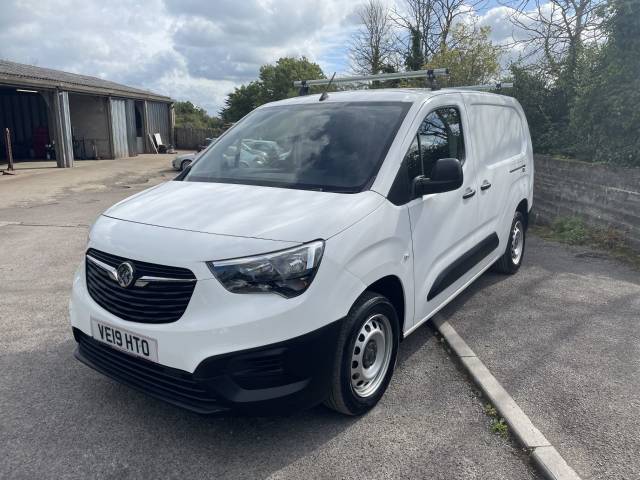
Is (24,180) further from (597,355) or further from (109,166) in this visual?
(597,355)

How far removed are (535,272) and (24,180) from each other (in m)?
16.3

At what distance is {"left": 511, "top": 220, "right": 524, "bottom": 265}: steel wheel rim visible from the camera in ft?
19.3

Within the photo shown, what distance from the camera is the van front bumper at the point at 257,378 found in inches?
101

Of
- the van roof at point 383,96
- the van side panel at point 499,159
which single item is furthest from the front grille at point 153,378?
the van side panel at point 499,159

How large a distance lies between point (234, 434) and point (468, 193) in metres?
2.61

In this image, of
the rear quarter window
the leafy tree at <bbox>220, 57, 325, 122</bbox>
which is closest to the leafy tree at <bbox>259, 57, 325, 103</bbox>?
the leafy tree at <bbox>220, 57, 325, 122</bbox>

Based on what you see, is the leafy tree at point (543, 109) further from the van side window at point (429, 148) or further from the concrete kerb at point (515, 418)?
the concrete kerb at point (515, 418)

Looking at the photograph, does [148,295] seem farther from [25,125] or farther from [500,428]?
[25,125]

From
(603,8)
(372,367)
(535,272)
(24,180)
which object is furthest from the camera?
(24,180)

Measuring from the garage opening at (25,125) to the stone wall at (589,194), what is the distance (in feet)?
76.8

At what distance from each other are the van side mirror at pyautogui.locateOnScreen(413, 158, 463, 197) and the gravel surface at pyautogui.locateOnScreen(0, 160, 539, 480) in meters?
1.33

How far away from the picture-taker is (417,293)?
11.5 ft

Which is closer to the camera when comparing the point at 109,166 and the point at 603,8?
the point at 603,8

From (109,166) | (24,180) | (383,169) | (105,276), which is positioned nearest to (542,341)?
(383,169)
